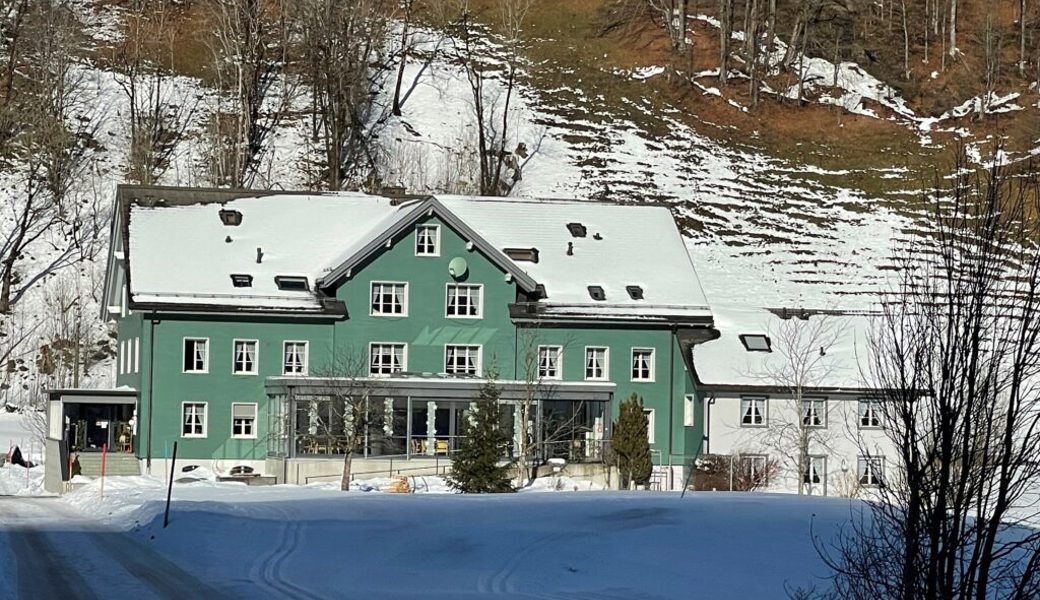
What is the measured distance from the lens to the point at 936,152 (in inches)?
4077

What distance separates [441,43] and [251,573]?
89789 millimetres

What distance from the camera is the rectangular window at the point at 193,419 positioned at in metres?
55.0

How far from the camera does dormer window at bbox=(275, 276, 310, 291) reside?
5678 centimetres

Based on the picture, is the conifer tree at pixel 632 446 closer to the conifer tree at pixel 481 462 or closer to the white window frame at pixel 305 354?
the conifer tree at pixel 481 462

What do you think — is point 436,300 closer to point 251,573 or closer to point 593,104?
point 251,573

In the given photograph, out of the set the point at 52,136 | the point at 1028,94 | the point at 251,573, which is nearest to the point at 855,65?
the point at 1028,94

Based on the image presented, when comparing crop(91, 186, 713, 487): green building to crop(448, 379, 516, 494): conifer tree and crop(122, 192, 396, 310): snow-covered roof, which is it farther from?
crop(448, 379, 516, 494): conifer tree

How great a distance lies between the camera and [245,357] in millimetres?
55844

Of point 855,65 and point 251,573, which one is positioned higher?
point 855,65

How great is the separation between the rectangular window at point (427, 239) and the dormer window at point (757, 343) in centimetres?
1165

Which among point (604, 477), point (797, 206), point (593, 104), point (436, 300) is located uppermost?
point (593, 104)

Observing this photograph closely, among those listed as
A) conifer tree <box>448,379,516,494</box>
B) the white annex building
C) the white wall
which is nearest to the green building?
the white wall

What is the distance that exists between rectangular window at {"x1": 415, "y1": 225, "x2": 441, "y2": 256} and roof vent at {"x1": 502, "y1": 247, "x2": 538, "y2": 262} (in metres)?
4.17

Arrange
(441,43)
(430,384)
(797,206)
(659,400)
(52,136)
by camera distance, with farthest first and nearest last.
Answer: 1. (441,43)
2. (797,206)
3. (52,136)
4. (659,400)
5. (430,384)
